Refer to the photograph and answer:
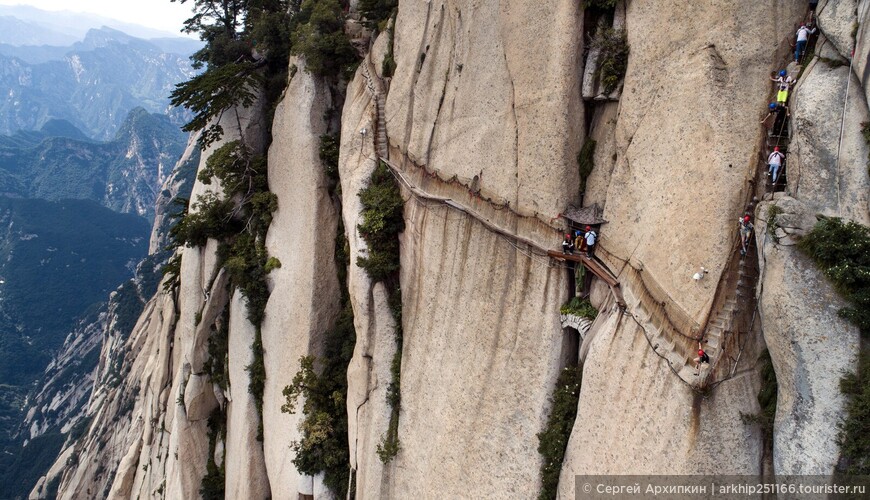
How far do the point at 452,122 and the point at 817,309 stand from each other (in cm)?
1530

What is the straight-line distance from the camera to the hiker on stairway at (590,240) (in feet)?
54.0

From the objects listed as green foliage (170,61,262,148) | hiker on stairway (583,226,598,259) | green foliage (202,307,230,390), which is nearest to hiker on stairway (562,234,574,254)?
hiker on stairway (583,226,598,259)

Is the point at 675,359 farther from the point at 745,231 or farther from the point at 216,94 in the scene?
the point at 216,94

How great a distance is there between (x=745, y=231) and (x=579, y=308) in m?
5.78

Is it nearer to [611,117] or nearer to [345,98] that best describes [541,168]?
[611,117]

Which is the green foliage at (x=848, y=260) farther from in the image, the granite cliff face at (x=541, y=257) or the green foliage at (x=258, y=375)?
the green foliage at (x=258, y=375)

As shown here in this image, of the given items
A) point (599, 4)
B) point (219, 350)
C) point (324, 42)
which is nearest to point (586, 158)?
point (599, 4)

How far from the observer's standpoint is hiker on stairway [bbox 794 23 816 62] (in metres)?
12.5

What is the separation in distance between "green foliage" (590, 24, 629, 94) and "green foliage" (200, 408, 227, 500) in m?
31.6

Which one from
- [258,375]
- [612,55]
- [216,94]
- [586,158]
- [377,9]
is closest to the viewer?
[612,55]

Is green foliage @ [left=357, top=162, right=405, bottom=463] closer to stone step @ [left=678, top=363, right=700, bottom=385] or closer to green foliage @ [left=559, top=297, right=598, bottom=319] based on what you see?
green foliage @ [left=559, top=297, right=598, bottom=319]

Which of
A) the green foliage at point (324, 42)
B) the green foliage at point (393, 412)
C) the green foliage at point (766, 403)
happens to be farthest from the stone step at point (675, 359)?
the green foliage at point (324, 42)

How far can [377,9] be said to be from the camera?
2844cm

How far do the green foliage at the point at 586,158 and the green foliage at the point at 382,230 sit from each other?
9.61m
